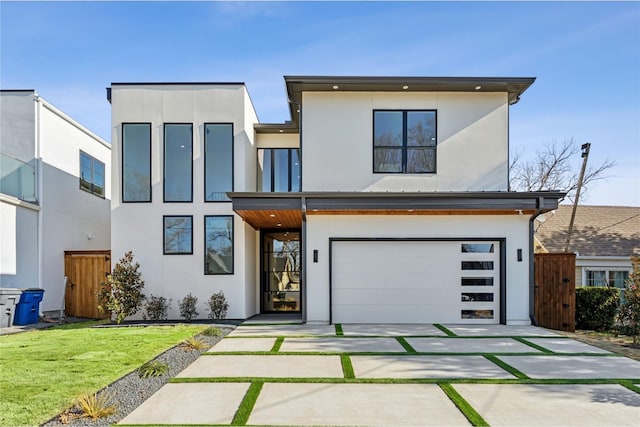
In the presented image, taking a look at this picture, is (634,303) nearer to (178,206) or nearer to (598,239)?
(598,239)

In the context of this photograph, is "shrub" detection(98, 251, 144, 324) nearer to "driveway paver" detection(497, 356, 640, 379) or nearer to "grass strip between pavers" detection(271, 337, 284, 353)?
"grass strip between pavers" detection(271, 337, 284, 353)

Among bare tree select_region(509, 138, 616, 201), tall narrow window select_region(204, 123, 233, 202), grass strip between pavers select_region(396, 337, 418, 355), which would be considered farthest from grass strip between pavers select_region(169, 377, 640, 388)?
bare tree select_region(509, 138, 616, 201)

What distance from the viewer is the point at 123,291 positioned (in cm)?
1110

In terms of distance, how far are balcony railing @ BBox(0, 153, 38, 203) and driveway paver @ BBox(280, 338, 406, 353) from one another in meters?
8.88

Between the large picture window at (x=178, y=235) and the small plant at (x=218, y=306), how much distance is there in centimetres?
144

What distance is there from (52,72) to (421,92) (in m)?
10.8

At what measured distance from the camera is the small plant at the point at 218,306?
37.6ft

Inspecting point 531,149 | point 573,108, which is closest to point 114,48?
point 573,108

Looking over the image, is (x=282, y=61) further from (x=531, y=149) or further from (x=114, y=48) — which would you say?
(x=531, y=149)

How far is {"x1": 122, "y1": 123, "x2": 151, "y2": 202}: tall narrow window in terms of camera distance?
11.9 m

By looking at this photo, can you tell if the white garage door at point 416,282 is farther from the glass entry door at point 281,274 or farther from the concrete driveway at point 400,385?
the glass entry door at point 281,274

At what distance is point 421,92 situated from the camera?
1184cm

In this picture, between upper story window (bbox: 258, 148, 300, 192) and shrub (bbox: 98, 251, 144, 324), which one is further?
upper story window (bbox: 258, 148, 300, 192)

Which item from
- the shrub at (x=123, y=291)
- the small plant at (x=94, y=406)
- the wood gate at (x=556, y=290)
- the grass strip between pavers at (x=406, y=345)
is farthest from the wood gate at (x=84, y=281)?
the wood gate at (x=556, y=290)
